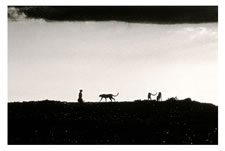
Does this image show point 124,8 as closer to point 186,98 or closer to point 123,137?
point 123,137

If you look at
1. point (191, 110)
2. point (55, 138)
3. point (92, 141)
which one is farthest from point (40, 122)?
point (191, 110)

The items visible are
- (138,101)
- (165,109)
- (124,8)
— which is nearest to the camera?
(124,8)

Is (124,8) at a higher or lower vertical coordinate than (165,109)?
higher

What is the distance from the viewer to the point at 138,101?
1262 inches

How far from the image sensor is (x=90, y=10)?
80.5 feet

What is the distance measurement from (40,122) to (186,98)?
11.6m

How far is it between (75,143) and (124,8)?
25.4 feet

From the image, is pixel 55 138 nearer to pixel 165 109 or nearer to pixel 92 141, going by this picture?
pixel 92 141

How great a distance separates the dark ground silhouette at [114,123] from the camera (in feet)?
77.7

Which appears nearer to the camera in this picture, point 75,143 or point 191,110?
point 75,143

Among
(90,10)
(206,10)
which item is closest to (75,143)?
(90,10)

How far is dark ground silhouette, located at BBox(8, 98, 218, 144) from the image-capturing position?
23.7m

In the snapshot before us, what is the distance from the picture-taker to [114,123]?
86.4 feet

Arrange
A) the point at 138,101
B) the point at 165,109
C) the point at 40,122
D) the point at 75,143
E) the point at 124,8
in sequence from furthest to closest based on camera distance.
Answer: the point at 138,101, the point at 165,109, the point at 40,122, the point at 124,8, the point at 75,143
